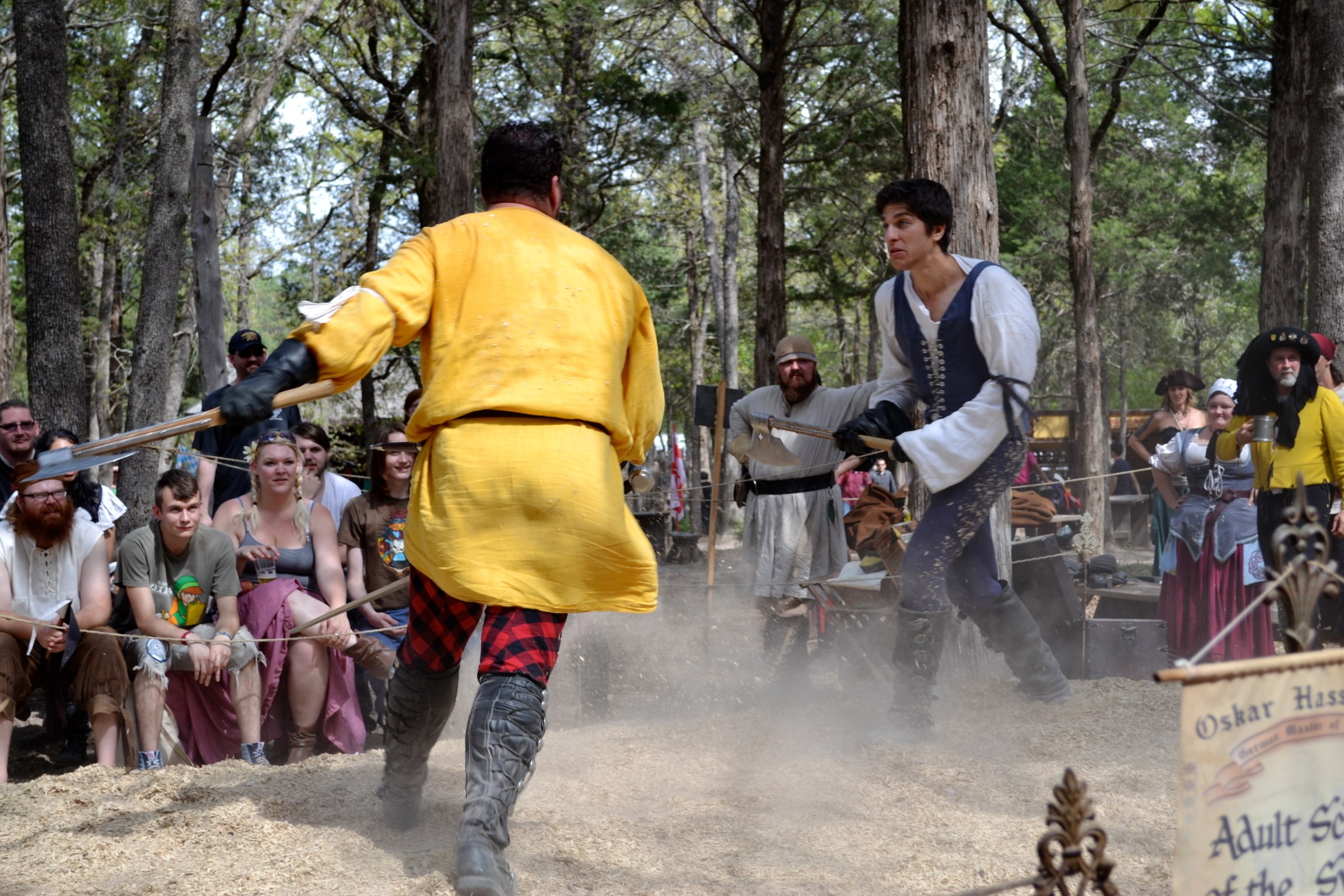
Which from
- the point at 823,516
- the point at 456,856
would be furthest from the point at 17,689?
the point at 823,516

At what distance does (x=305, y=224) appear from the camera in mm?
19641

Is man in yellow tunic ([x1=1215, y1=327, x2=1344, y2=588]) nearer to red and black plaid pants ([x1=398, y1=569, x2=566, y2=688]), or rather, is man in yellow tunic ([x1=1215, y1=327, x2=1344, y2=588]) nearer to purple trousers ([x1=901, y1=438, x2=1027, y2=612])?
purple trousers ([x1=901, y1=438, x2=1027, y2=612])

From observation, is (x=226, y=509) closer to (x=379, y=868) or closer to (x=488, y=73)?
(x=379, y=868)

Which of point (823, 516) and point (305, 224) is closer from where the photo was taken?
point (823, 516)

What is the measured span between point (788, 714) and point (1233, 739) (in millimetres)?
3638

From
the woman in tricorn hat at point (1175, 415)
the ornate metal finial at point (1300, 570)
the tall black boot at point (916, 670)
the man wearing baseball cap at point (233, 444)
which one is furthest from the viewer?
the woman in tricorn hat at point (1175, 415)

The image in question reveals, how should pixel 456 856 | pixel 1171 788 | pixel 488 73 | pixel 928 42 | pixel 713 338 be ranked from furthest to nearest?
pixel 713 338, pixel 488 73, pixel 928 42, pixel 1171 788, pixel 456 856

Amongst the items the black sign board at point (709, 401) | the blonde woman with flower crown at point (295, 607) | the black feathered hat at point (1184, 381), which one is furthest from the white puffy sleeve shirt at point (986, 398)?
the black feathered hat at point (1184, 381)

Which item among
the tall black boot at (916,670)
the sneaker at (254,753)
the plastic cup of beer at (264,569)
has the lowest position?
the sneaker at (254,753)

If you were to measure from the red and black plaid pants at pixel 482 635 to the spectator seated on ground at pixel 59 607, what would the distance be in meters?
2.27

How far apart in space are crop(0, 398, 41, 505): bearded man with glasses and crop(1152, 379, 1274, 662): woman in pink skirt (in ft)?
19.6

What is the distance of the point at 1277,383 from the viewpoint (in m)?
5.70

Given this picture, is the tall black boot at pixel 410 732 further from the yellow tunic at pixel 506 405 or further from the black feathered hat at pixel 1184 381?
the black feathered hat at pixel 1184 381

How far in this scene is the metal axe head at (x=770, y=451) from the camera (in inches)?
253
